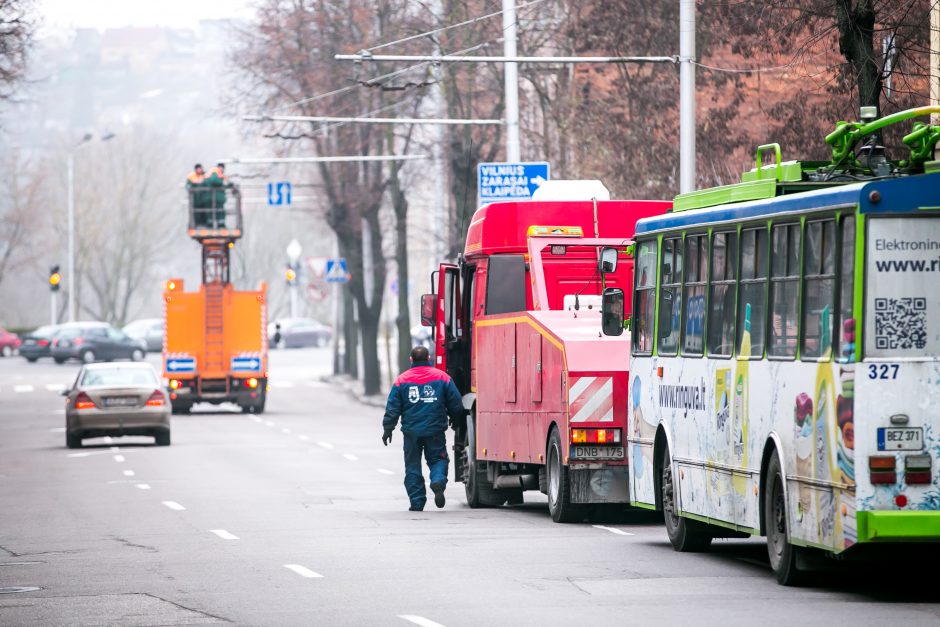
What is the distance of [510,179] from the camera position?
33.0 metres

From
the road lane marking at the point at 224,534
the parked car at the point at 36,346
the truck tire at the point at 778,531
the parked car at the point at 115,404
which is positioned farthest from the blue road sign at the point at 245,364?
the truck tire at the point at 778,531

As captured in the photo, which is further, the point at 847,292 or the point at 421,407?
the point at 421,407

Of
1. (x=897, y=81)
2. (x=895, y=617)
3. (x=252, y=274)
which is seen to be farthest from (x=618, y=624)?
(x=252, y=274)

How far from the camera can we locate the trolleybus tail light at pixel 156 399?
34.5 m

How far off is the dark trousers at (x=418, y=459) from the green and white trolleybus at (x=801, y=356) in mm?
4230

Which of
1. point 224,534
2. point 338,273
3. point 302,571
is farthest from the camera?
point 338,273

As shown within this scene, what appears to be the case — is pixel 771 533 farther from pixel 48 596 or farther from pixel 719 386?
pixel 48 596

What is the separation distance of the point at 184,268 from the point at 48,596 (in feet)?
394

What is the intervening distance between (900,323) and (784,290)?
1490mm

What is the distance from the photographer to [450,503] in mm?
22609

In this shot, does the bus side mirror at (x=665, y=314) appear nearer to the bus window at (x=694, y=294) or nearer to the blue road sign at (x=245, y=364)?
the bus window at (x=694, y=294)

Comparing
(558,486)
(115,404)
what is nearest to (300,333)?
(115,404)

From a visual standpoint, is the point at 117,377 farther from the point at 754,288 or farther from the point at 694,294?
the point at 754,288

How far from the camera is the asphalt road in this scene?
11.9m
